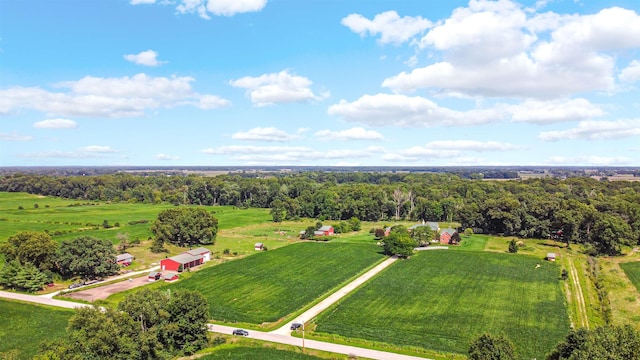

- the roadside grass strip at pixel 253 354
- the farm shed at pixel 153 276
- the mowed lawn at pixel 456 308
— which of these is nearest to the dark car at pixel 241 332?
the roadside grass strip at pixel 253 354

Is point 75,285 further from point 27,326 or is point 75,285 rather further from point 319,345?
point 319,345

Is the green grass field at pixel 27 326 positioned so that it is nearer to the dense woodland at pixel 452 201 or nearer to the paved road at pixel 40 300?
the paved road at pixel 40 300

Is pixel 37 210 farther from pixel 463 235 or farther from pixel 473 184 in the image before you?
pixel 473 184

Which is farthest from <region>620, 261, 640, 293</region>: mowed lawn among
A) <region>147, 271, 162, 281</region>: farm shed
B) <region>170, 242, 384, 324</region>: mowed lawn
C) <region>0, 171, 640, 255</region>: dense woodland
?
<region>147, 271, 162, 281</region>: farm shed

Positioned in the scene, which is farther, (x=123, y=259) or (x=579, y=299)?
(x=123, y=259)

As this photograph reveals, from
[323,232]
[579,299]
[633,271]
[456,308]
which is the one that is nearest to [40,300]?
[456,308]

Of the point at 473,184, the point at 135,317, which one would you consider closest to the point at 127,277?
the point at 135,317
